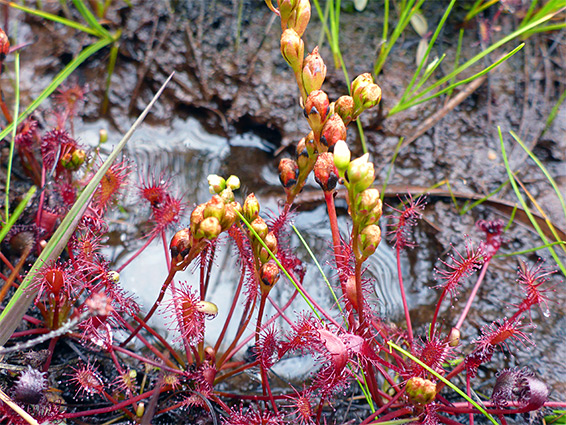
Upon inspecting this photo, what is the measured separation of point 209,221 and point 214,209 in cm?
4

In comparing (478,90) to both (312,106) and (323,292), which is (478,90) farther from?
(312,106)

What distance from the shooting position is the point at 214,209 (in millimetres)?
1251

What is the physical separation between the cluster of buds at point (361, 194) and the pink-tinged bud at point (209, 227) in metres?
0.38

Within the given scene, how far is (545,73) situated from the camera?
2.63m

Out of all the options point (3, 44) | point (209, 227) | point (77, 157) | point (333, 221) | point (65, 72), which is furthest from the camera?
point (65, 72)

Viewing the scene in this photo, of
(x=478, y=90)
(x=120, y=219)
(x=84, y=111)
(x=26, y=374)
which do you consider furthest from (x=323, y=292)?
(x=84, y=111)

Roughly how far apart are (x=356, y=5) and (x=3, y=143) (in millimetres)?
2162

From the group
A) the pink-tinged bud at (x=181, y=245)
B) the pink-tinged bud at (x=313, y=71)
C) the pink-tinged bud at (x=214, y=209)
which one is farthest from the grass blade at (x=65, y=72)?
the pink-tinged bud at (x=313, y=71)

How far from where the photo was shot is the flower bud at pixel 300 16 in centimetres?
139

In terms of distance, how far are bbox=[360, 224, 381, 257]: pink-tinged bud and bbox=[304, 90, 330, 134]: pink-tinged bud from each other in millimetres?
381

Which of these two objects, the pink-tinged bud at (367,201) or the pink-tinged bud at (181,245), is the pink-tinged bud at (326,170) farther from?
the pink-tinged bud at (181,245)

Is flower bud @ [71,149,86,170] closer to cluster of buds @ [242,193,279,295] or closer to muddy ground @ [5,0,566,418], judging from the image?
muddy ground @ [5,0,566,418]

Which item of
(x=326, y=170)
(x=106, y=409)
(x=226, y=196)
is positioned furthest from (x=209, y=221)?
(x=106, y=409)

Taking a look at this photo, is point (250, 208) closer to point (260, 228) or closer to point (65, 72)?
point (260, 228)
